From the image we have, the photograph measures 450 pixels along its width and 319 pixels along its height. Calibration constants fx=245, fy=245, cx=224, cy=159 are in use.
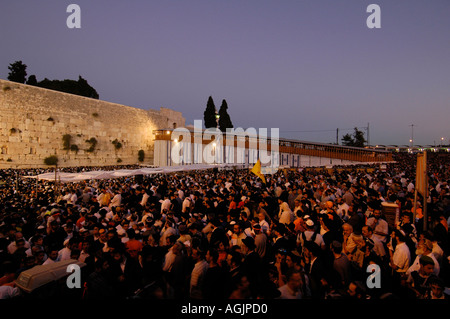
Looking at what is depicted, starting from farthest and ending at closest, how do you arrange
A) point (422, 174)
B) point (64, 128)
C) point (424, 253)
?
point (64, 128), point (422, 174), point (424, 253)

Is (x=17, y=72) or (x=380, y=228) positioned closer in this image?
(x=380, y=228)

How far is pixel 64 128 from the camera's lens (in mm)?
26938

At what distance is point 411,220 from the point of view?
5211mm

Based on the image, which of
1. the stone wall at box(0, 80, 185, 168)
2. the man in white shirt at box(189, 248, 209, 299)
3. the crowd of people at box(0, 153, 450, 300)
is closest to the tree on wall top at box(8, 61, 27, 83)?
the stone wall at box(0, 80, 185, 168)

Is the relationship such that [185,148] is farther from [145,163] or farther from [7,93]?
[7,93]

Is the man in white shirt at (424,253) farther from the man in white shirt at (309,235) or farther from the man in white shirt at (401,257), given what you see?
the man in white shirt at (309,235)

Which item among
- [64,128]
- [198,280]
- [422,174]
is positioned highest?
[64,128]

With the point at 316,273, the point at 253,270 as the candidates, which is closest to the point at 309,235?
the point at 316,273

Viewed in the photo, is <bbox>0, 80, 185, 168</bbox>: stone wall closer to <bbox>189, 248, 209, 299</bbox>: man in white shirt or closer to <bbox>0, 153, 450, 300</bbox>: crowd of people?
<bbox>0, 153, 450, 300</bbox>: crowd of people

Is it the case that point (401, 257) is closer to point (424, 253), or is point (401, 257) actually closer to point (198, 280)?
point (424, 253)

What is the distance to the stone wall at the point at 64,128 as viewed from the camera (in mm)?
22359

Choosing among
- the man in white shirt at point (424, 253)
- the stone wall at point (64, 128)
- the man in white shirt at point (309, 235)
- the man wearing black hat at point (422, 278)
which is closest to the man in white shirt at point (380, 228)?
the man in white shirt at point (424, 253)

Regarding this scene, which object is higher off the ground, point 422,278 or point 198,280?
point 422,278
